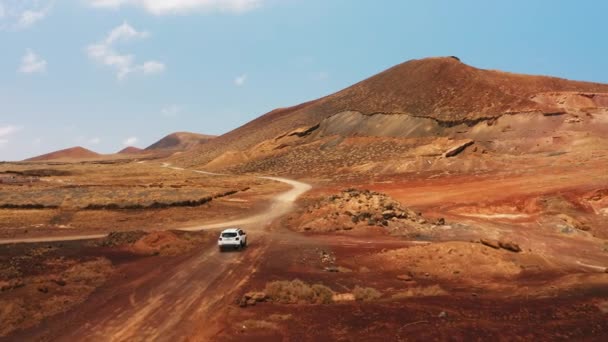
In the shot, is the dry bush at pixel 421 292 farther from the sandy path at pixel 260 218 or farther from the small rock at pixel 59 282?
the sandy path at pixel 260 218

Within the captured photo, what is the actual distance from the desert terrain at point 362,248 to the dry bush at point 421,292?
14 cm

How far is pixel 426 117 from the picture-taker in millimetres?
90812

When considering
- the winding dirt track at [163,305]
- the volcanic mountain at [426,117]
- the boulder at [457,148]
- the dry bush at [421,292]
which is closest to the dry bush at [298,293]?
the winding dirt track at [163,305]

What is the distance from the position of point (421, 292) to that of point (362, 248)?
33.4ft

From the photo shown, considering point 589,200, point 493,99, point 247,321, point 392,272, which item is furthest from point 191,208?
point 493,99

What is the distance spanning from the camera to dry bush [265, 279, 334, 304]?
18.6m

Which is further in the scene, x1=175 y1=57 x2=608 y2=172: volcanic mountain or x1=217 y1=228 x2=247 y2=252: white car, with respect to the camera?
x1=175 y1=57 x2=608 y2=172: volcanic mountain

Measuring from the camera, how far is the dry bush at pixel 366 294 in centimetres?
1869

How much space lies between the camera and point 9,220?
42.4 m

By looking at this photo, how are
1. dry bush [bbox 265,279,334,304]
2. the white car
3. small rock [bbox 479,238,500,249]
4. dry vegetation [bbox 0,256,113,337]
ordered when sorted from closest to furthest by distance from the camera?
dry vegetation [bbox 0,256,113,337], dry bush [bbox 265,279,334,304], small rock [bbox 479,238,500,249], the white car

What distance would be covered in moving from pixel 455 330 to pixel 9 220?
4276 cm

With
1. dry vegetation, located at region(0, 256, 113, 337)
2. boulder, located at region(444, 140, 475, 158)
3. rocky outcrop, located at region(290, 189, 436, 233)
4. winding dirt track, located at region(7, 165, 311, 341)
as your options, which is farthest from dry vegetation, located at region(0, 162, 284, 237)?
boulder, located at region(444, 140, 475, 158)

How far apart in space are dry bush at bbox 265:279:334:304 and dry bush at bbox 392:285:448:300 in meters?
2.94

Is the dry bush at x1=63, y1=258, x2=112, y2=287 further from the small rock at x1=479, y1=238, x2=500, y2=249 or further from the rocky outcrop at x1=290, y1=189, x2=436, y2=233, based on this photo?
the small rock at x1=479, y1=238, x2=500, y2=249
